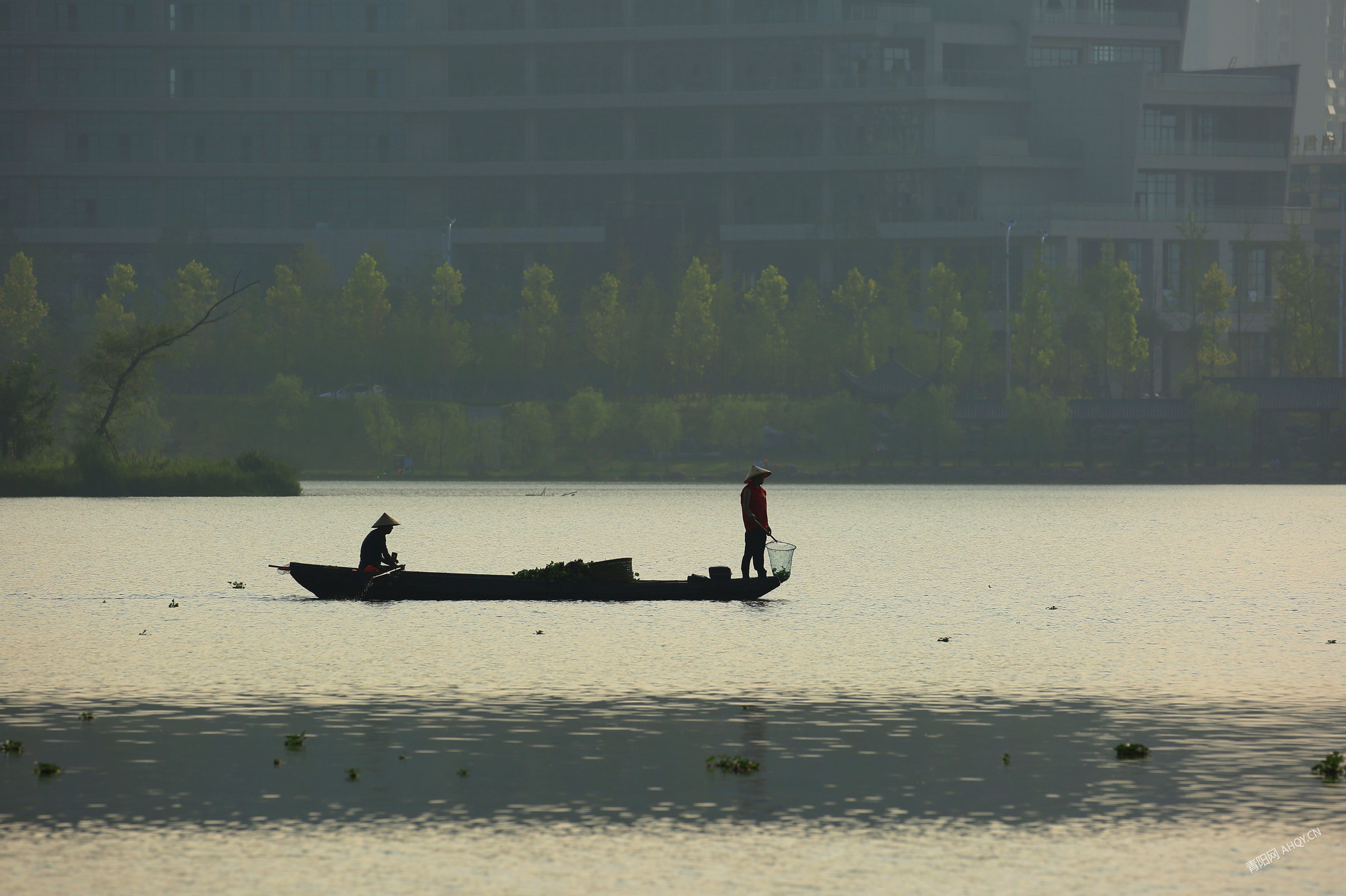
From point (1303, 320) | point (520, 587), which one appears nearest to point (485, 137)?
point (1303, 320)

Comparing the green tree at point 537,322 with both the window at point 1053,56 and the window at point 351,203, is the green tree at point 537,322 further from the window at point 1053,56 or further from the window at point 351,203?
the window at point 1053,56

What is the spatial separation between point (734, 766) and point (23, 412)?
278ft

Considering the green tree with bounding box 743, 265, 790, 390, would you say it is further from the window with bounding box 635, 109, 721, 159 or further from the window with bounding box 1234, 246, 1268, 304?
the window with bounding box 1234, 246, 1268, 304

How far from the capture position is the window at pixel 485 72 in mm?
181125

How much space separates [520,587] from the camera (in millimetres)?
38406

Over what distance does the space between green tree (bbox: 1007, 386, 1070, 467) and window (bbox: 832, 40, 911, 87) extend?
56.5m

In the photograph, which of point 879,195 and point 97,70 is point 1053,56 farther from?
point 97,70

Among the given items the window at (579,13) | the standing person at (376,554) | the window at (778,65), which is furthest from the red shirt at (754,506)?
the window at (579,13)

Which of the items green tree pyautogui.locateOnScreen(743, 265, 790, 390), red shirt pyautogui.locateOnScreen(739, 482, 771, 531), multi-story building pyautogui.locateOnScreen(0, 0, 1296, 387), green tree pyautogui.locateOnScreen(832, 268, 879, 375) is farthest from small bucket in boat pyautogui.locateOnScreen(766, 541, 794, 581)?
multi-story building pyautogui.locateOnScreen(0, 0, 1296, 387)

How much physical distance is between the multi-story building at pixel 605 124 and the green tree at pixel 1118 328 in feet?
92.3

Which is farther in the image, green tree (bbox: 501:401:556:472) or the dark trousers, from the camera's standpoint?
green tree (bbox: 501:401:556:472)

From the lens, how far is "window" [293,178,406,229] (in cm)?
18238

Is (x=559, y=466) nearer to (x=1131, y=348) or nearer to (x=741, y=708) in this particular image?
(x=1131, y=348)

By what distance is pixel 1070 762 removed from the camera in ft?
69.1
